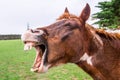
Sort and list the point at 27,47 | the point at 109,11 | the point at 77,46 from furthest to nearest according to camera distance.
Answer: the point at 109,11
the point at 77,46
the point at 27,47

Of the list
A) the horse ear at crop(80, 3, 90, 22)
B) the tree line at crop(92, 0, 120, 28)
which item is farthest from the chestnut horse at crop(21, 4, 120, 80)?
the tree line at crop(92, 0, 120, 28)

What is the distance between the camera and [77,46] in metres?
→ 2.96

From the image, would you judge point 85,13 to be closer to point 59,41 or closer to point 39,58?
point 59,41

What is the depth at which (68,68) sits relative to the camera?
15.6 metres

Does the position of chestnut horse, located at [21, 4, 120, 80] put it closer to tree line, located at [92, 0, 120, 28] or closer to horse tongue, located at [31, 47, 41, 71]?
horse tongue, located at [31, 47, 41, 71]

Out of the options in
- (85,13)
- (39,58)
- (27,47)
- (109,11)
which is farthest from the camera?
(109,11)

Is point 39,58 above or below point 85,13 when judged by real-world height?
below

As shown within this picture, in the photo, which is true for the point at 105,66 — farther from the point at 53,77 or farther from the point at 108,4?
the point at 108,4

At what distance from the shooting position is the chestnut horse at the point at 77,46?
284 cm

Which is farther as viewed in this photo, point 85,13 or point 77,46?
point 85,13

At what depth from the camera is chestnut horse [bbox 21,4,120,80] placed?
284 centimetres

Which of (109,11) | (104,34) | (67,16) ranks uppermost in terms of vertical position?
(67,16)

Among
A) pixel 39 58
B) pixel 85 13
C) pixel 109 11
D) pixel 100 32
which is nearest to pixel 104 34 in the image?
pixel 100 32

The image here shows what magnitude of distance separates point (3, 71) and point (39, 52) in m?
13.2
